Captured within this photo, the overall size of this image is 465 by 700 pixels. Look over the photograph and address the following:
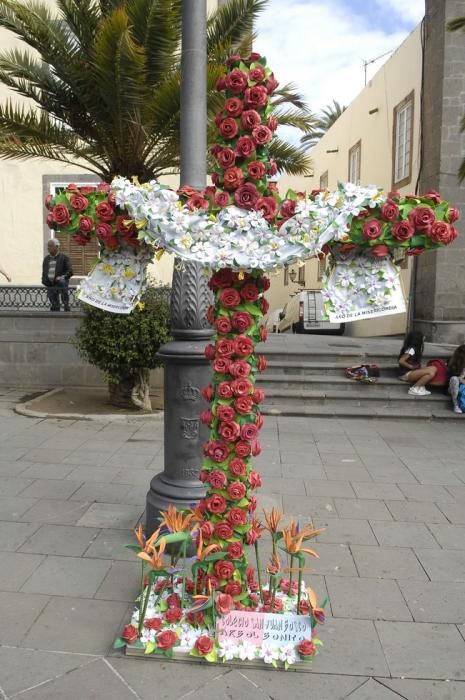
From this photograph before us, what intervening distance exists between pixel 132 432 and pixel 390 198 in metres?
5.05

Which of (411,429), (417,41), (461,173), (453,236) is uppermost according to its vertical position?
(417,41)

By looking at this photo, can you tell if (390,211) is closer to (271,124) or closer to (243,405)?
(271,124)

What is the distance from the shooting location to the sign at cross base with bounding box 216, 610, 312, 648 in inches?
108

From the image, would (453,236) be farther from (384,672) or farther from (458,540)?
(458,540)

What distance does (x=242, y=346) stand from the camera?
2.82 metres

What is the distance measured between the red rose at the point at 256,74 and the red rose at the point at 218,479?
186 centimetres

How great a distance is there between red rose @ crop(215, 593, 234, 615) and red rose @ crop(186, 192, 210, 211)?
6.06 feet

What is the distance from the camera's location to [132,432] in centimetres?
699

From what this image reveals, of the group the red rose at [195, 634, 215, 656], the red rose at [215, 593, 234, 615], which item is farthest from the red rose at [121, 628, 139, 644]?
the red rose at [215, 593, 234, 615]

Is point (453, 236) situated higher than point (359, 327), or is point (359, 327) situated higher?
point (453, 236)

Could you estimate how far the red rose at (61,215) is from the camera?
280cm

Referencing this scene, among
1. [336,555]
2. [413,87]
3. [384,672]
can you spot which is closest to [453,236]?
[384,672]

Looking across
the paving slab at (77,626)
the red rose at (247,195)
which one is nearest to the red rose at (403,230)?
the red rose at (247,195)

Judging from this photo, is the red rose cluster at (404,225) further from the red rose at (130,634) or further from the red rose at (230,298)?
the red rose at (130,634)
